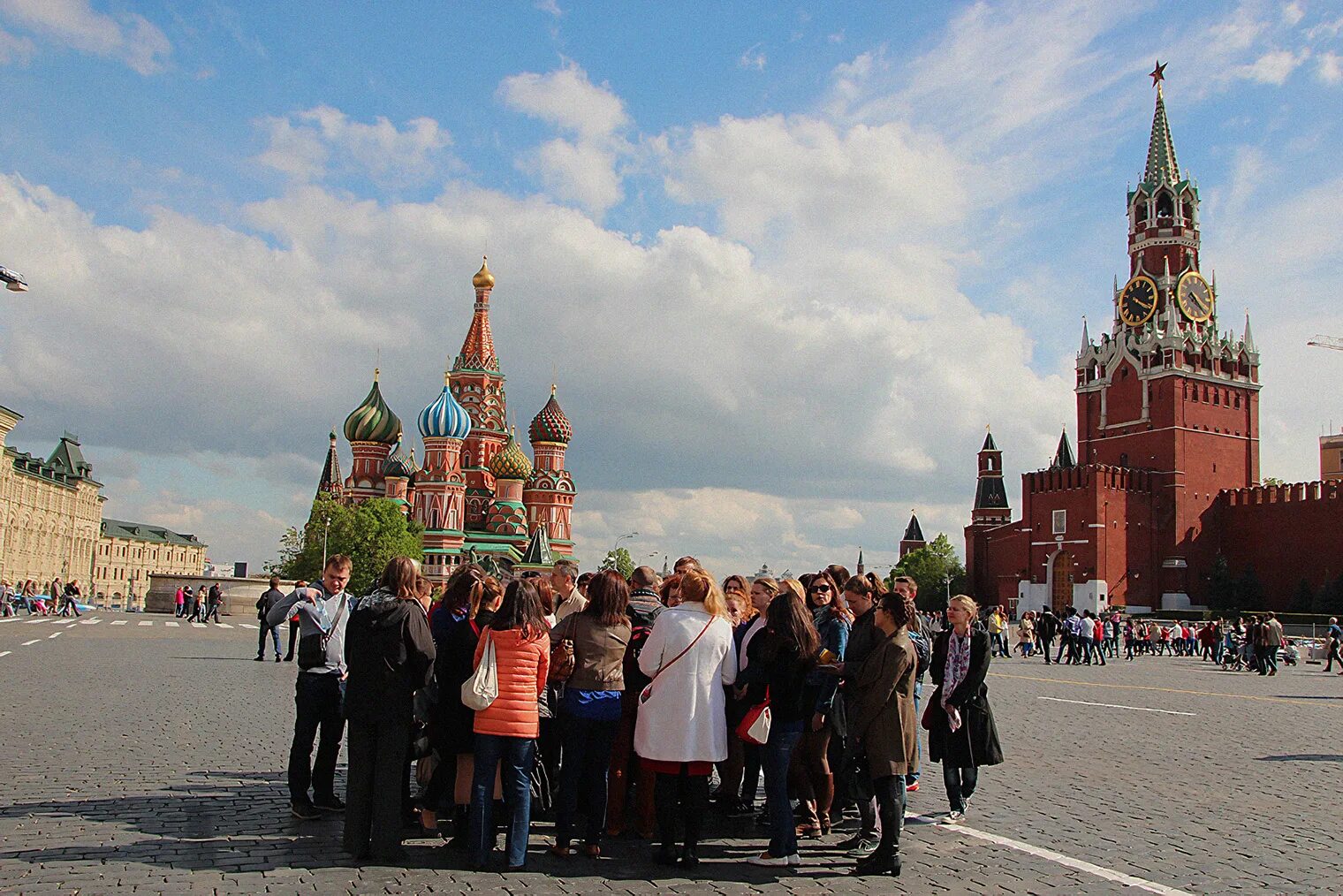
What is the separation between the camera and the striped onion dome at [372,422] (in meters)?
83.4

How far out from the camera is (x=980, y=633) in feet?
27.0

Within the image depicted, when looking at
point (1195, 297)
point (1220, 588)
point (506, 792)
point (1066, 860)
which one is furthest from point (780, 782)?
point (1195, 297)

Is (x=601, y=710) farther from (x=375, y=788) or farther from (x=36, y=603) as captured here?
(x=36, y=603)

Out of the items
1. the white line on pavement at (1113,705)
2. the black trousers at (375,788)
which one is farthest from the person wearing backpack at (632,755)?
the white line on pavement at (1113,705)

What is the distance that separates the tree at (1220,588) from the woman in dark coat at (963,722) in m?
72.7

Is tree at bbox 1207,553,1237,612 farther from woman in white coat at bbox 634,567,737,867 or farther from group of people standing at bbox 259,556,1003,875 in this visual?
woman in white coat at bbox 634,567,737,867

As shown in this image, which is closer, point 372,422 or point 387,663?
point 387,663

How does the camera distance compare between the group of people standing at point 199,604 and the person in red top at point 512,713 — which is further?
the group of people standing at point 199,604

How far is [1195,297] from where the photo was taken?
3317 inches

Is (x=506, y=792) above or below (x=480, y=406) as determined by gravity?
below

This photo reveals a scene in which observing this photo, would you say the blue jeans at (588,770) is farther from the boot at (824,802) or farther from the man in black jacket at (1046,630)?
the man in black jacket at (1046,630)

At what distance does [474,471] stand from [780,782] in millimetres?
77972

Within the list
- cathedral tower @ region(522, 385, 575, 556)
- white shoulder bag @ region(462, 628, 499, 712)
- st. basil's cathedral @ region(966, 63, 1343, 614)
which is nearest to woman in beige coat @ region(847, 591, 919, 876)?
white shoulder bag @ region(462, 628, 499, 712)

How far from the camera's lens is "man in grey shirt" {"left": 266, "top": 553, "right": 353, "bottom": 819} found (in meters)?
7.80
